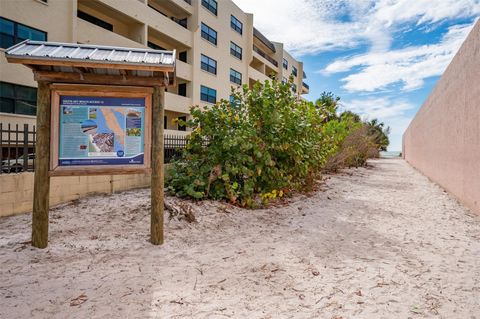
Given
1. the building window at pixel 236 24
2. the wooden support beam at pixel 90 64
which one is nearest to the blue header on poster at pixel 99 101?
the wooden support beam at pixel 90 64

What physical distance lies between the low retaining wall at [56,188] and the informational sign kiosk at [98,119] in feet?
5.63

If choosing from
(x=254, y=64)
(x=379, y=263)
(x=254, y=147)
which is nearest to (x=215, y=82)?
(x=254, y=64)

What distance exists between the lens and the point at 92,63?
3402 mm

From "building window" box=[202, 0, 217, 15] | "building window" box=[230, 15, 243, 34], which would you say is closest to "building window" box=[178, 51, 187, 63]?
"building window" box=[202, 0, 217, 15]

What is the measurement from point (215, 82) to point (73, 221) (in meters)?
19.8

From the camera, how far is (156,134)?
3.98 metres

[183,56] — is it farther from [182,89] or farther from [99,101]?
[99,101]

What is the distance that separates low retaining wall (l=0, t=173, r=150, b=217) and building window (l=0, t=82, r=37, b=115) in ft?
25.6

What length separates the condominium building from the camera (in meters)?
11.5

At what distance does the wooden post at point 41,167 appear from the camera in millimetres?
3717

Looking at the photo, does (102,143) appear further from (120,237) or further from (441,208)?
(441,208)

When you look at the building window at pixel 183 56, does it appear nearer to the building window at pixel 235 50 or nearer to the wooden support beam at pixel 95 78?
the building window at pixel 235 50

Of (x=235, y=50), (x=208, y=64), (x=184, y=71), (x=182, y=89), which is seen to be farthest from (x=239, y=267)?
(x=235, y=50)

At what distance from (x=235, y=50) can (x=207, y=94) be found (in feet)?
20.7
